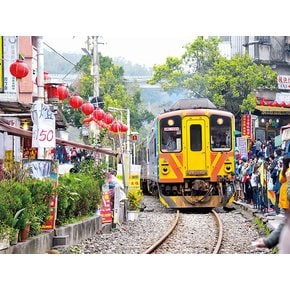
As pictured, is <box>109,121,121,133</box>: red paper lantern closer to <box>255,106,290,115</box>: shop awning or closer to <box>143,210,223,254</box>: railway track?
<box>143,210,223,254</box>: railway track

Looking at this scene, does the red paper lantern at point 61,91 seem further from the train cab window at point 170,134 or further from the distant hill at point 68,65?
the train cab window at point 170,134

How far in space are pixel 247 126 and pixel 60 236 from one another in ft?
15.0

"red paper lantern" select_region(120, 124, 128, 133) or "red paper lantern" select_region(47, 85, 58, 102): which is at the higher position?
"red paper lantern" select_region(47, 85, 58, 102)

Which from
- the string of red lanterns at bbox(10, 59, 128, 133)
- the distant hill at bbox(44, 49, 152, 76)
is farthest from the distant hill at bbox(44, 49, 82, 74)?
the string of red lanterns at bbox(10, 59, 128, 133)

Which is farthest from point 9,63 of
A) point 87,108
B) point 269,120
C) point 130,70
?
point 269,120

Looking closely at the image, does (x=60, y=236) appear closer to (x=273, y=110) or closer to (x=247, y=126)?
(x=273, y=110)

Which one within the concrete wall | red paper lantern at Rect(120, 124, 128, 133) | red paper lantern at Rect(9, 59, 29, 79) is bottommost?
the concrete wall

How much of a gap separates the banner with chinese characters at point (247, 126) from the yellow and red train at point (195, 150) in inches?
20.6

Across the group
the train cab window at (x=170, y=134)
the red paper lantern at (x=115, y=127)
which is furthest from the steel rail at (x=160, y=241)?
the red paper lantern at (x=115, y=127)

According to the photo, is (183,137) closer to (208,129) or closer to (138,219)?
(208,129)

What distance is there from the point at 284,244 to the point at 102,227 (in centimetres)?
665

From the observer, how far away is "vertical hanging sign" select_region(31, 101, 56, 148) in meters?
8.83

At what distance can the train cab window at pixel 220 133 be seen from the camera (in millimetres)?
13589

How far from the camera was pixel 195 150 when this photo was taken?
45.3 feet
